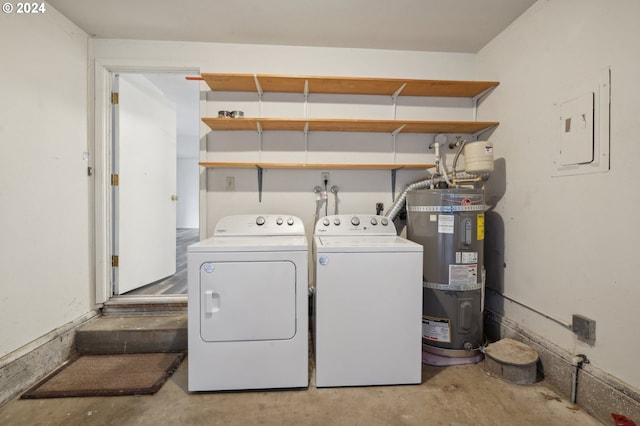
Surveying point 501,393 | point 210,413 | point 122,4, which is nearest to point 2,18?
point 122,4

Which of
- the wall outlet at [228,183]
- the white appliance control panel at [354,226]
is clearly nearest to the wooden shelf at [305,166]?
the wall outlet at [228,183]

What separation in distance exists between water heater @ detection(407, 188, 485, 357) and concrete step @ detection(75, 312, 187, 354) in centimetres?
182

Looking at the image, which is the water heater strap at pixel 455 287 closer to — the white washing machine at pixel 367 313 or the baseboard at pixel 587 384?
the white washing machine at pixel 367 313

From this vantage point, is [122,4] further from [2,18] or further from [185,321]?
[185,321]

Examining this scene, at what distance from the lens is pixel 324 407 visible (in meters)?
1.45

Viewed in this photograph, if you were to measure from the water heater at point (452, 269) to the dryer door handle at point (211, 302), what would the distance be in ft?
4.49

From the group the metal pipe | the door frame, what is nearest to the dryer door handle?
the door frame

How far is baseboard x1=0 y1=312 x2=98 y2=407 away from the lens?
1.49 metres

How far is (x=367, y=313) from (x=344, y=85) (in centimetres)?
171

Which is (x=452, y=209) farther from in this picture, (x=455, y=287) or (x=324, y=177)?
(x=324, y=177)

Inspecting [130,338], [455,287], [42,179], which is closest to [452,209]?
[455,287]

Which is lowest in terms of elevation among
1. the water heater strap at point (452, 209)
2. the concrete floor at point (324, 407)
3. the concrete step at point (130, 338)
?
the concrete floor at point (324, 407)

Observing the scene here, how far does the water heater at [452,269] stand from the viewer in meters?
1.81

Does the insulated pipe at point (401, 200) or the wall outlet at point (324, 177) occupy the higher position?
the wall outlet at point (324, 177)
